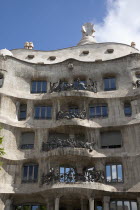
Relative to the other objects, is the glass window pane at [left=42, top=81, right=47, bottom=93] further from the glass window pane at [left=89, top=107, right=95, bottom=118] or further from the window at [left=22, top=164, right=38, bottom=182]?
the window at [left=22, top=164, right=38, bottom=182]

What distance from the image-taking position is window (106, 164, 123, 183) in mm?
24188

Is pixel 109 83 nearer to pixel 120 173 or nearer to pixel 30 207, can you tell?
Result: pixel 120 173

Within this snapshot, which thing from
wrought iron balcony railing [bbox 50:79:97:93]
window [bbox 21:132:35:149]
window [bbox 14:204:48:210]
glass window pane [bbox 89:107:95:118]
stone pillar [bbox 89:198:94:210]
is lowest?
window [bbox 14:204:48:210]

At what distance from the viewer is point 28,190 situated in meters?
23.9

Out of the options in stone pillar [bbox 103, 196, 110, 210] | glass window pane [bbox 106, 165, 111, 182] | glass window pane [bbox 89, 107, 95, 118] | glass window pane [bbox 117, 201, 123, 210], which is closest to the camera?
stone pillar [bbox 103, 196, 110, 210]

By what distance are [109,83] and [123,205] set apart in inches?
463

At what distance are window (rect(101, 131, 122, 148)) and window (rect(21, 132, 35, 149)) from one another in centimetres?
626

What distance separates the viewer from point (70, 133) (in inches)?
1059

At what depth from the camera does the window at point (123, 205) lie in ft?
76.4

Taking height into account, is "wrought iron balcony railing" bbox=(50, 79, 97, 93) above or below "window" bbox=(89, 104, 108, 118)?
above

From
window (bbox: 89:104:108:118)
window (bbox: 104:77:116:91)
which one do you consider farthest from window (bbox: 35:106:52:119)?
window (bbox: 104:77:116:91)

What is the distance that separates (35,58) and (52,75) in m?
4.31

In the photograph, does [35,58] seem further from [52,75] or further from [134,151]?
[134,151]

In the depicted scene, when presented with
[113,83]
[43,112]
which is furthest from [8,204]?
[113,83]
